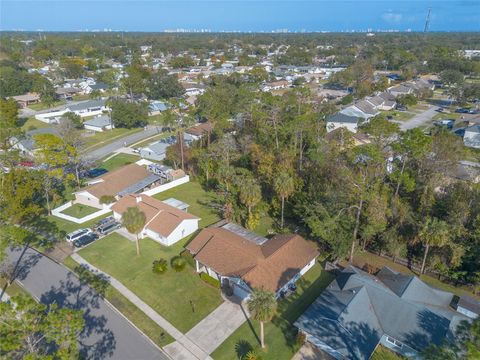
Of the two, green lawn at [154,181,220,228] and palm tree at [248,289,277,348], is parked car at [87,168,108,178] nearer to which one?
green lawn at [154,181,220,228]

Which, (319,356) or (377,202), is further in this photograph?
(377,202)

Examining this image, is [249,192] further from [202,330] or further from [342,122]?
[342,122]

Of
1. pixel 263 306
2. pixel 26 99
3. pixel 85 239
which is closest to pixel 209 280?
pixel 263 306

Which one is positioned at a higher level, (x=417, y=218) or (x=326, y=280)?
(x=417, y=218)

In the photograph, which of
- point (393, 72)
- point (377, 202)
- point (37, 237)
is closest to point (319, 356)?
point (377, 202)

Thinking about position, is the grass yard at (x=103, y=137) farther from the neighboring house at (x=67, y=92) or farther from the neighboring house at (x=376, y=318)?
the neighboring house at (x=376, y=318)

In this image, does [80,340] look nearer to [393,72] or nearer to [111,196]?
[111,196]

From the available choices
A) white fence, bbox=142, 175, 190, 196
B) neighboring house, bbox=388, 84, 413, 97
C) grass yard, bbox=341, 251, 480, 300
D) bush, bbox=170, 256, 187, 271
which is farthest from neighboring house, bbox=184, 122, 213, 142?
neighboring house, bbox=388, 84, 413, 97
